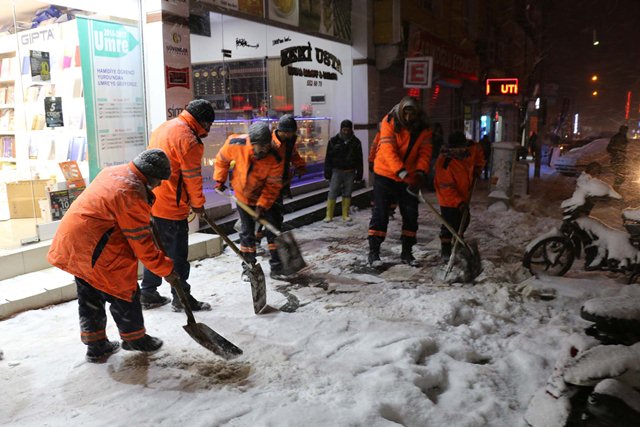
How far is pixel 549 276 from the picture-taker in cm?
652

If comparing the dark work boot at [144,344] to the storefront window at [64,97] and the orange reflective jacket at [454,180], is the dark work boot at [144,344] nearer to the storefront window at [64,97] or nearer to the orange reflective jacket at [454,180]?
the storefront window at [64,97]

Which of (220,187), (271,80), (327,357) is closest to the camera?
(327,357)

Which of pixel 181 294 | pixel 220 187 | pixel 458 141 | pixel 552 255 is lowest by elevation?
pixel 552 255

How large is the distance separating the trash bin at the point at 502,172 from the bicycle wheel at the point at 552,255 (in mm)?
4982

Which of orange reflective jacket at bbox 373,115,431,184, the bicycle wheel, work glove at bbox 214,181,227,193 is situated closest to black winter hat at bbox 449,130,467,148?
orange reflective jacket at bbox 373,115,431,184

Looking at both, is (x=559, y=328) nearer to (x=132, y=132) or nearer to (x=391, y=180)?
(x=391, y=180)

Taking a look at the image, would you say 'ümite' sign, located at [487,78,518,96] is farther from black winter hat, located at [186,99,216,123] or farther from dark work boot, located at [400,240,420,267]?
black winter hat, located at [186,99,216,123]

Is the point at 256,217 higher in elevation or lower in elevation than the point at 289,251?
higher

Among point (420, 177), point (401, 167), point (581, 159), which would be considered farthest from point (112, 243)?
point (581, 159)

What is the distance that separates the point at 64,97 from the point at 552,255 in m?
6.63

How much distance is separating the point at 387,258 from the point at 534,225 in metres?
3.73

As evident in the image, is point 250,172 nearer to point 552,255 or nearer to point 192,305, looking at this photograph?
point 192,305

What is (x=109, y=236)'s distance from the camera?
3846 millimetres

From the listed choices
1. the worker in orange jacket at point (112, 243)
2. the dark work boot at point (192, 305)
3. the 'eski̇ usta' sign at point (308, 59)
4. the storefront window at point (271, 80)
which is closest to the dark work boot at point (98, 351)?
the worker in orange jacket at point (112, 243)
